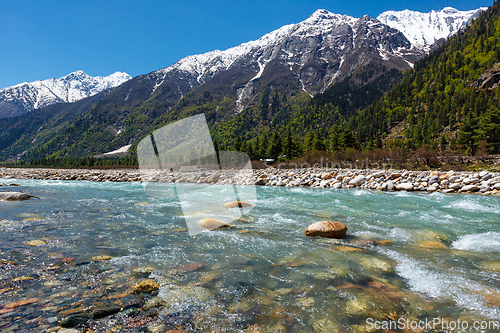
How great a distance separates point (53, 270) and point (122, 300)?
208 centimetres

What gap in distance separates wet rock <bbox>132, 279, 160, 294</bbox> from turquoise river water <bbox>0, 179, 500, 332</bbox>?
14 cm

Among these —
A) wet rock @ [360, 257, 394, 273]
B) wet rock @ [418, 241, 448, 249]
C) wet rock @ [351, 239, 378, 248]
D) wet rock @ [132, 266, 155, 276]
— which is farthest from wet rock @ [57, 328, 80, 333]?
Result: wet rock @ [418, 241, 448, 249]

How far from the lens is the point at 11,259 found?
473 cm

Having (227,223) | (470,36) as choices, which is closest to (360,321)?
(227,223)

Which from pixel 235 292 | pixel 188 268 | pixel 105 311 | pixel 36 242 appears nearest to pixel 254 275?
pixel 235 292

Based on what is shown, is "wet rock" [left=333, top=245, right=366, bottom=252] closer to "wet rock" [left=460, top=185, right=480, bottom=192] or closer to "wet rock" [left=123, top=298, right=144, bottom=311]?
"wet rock" [left=123, top=298, right=144, bottom=311]

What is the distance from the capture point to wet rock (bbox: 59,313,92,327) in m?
2.76

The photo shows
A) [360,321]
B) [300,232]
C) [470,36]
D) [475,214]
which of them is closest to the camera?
[360,321]

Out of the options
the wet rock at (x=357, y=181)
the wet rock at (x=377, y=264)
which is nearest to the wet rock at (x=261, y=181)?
the wet rock at (x=357, y=181)

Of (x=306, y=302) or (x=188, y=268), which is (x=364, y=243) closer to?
(x=306, y=302)

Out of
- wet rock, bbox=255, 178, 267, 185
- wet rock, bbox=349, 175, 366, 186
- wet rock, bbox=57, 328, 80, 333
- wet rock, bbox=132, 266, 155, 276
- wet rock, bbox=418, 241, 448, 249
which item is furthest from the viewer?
wet rock, bbox=255, 178, 267, 185

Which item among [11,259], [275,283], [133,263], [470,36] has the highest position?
[470,36]

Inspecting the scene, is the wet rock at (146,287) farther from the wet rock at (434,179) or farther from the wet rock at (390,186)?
the wet rock at (434,179)

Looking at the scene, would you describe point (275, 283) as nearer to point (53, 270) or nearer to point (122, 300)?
point (122, 300)
